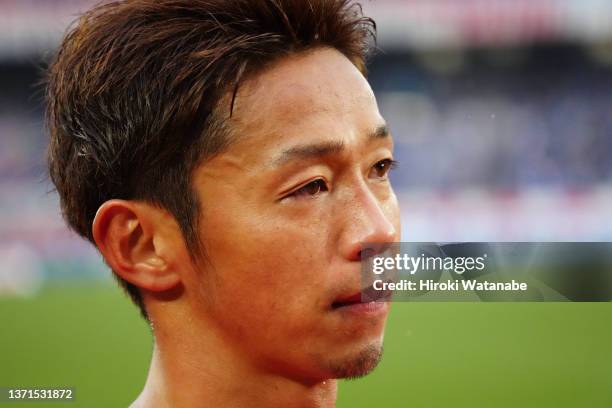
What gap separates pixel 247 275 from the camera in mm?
1700

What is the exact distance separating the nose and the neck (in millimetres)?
286

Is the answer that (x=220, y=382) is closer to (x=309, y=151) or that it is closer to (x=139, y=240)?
(x=139, y=240)

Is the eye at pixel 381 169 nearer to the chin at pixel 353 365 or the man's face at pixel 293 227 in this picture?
the man's face at pixel 293 227

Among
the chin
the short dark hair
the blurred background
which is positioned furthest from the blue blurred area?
the chin

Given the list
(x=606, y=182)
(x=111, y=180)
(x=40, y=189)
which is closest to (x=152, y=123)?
(x=111, y=180)

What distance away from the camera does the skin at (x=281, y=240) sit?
5.52ft

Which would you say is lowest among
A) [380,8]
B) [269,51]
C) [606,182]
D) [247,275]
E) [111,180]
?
[247,275]

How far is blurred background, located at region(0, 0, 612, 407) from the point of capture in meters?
3.69

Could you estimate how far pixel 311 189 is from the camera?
5.61 feet

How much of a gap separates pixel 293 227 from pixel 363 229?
13cm

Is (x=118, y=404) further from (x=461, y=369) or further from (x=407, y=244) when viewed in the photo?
(x=407, y=244)

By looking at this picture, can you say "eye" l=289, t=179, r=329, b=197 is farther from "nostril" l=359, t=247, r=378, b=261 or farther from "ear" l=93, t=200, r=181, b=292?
"ear" l=93, t=200, r=181, b=292

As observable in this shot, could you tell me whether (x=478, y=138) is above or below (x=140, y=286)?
above

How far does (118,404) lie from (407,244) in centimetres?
162
